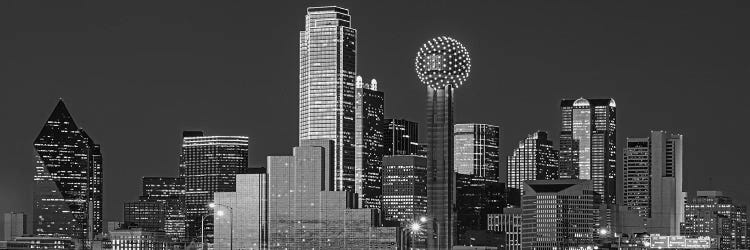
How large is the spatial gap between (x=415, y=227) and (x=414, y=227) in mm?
102

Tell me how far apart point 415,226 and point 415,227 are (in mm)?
383

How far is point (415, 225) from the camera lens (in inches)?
6703

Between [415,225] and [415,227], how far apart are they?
0.77m

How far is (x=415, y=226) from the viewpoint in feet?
557

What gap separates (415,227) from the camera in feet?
556

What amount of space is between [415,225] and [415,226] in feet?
1.26

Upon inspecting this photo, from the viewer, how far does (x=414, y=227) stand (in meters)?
170

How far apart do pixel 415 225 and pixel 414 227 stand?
78cm

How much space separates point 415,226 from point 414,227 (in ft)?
1.31
